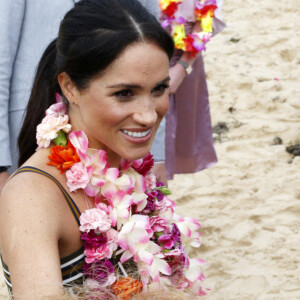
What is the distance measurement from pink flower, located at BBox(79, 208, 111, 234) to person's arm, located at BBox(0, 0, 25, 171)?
729 mm

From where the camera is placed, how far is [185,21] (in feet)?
11.4

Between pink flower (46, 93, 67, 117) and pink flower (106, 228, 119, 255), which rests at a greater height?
pink flower (46, 93, 67, 117)

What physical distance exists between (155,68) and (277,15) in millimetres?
5920

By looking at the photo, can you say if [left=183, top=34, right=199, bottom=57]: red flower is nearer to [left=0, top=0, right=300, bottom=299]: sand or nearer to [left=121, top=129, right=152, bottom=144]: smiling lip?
[left=0, top=0, right=300, bottom=299]: sand

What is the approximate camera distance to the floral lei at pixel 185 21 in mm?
3395

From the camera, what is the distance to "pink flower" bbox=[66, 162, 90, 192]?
189 centimetres

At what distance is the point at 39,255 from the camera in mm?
1628

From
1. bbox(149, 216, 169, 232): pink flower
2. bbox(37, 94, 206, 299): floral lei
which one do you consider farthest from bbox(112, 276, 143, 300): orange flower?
bbox(149, 216, 169, 232): pink flower

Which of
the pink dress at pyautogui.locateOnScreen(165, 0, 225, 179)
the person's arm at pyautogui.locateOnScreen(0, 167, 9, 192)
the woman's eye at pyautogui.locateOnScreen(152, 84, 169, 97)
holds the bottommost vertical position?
the pink dress at pyautogui.locateOnScreen(165, 0, 225, 179)

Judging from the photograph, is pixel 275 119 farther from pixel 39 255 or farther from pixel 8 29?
pixel 39 255

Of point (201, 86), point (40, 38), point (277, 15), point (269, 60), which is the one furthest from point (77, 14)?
point (277, 15)

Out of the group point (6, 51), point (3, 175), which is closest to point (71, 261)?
point (3, 175)

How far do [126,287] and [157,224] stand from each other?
317mm

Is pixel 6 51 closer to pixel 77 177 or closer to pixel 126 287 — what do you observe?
pixel 77 177
